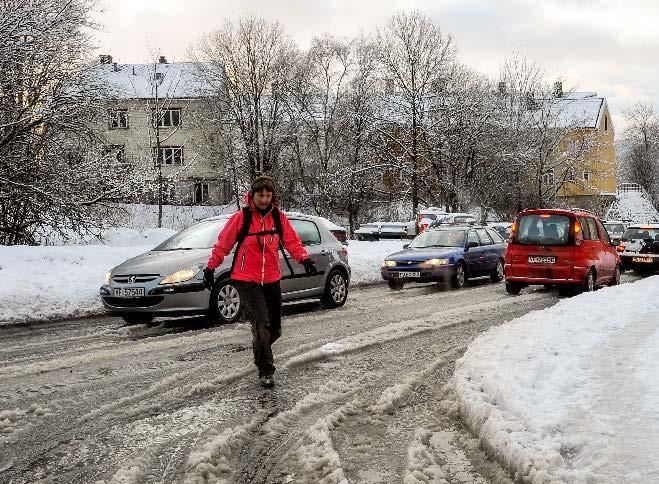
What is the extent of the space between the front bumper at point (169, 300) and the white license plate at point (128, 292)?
5 centimetres

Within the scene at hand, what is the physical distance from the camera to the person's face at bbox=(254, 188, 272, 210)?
A: 6.51 metres

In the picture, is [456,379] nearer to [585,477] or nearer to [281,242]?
[281,242]

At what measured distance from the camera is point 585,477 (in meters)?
3.55

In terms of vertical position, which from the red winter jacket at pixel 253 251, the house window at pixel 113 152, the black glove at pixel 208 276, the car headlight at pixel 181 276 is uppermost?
the house window at pixel 113 152

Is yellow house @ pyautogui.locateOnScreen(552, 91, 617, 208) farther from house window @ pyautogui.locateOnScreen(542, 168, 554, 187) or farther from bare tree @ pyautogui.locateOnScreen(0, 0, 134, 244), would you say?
bare tree @ pyautogui.locateOnScreen(0, 0, 134, 244)

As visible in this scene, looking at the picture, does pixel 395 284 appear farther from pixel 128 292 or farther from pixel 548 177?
pixel 548 177

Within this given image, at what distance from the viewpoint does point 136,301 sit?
962 cm

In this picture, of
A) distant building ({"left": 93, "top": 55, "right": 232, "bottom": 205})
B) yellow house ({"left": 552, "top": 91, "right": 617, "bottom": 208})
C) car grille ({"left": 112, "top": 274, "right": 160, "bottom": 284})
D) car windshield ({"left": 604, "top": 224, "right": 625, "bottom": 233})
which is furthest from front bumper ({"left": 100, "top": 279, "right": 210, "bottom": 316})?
yellow house ({"left": 552, "top": 91, "right": 617, "bottom": 208})

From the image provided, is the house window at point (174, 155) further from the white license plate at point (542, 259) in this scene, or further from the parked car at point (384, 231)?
the white license plate at point (542, 259)

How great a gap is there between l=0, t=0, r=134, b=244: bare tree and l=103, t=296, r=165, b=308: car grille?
9350 mm

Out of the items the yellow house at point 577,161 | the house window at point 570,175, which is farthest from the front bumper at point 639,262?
the house window at point 570,175

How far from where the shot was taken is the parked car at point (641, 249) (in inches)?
878

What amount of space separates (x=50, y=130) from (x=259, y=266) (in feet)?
47.6

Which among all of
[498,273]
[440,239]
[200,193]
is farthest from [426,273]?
[200,193]
